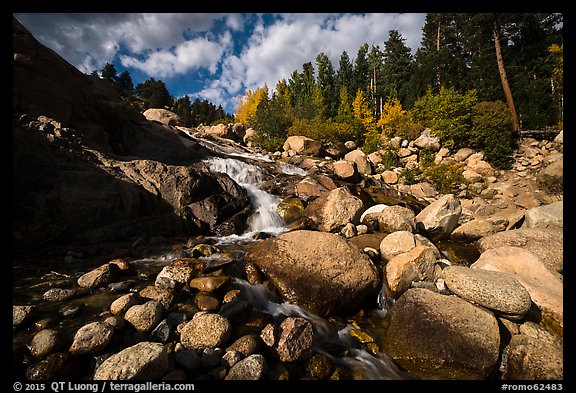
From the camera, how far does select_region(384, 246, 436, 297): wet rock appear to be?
17.7 ft

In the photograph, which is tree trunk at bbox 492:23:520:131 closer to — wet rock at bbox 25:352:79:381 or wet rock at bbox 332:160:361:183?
wet rock at bbox 332:160:361:183

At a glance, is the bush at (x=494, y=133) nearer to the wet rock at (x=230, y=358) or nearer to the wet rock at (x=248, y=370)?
the wet rock at (x=248, y=370)

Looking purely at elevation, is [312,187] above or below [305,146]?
below

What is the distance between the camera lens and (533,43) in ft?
A: 78.8

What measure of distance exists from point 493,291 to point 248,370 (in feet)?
14.9

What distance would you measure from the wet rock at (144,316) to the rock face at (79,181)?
5125mm

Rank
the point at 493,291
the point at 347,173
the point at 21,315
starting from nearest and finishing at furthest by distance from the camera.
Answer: the point at 21,315
the point at 493,291
the point at 347,173

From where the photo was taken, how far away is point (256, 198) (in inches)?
506

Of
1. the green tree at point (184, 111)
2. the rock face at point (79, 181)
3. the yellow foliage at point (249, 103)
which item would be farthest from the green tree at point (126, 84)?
the rock face at point (79, 181)

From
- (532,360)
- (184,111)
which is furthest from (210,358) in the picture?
(184,111)

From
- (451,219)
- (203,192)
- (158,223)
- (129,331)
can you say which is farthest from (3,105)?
(451,219)

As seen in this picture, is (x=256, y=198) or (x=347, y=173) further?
(x=347, y=173)

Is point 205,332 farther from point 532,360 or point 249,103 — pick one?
point 249,103

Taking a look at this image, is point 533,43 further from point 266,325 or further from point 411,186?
point 266,325
